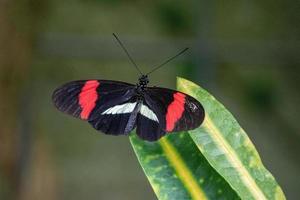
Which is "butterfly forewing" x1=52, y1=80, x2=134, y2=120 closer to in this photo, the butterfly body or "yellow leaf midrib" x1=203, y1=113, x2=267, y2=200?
the butterfly body

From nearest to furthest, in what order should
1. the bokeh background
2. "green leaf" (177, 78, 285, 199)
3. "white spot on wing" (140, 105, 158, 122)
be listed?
1. "green leaf" (177, 78, 285, 199)
2. "white spot on wing" (140, 105, 158, 122)
3. the bokeh background

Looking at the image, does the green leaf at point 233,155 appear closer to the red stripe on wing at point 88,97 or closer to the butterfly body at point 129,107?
the butterfly body at point 129,107

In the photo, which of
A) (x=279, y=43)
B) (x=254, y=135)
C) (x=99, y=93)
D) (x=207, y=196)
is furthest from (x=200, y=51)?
(x=207, y=196)

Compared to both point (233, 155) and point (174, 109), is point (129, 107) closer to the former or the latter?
point (174, 109)

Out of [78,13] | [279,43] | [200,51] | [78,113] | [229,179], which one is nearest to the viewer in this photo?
[229,179]

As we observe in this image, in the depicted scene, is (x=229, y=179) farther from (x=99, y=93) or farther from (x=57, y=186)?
(x=57, y=186)

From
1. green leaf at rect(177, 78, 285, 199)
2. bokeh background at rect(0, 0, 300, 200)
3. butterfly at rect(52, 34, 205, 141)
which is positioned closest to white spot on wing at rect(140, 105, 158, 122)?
butterfly at rect(52, 34, 205, 141)

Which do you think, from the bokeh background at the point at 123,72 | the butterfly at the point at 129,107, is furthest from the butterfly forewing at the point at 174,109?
the bokeh background at the point at 123,72
